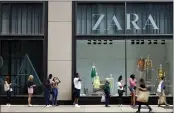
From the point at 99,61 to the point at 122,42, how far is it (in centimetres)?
165

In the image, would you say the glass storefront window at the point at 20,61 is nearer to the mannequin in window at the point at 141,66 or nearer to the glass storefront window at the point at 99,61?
the glass storefront window at the point at 99,61

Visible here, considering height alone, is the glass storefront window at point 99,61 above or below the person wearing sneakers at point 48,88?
above

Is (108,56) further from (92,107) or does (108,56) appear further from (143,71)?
(92,107)

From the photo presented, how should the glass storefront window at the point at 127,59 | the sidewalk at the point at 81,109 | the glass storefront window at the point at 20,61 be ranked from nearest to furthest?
the sidewalk at the point at 81,109 < the glass storefront window at the point at 20,61 < the glass storefront window at the point at 127,59

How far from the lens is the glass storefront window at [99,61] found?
20594 mm

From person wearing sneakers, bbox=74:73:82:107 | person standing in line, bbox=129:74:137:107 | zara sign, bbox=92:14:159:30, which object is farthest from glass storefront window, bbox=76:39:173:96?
person wearing sneakers, bbox=74:73:82:107

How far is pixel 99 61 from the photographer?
21.1 meters

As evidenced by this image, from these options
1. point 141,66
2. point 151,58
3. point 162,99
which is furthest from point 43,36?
point 162,99

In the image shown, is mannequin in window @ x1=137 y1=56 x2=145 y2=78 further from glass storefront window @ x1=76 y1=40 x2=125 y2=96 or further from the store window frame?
the store window frame

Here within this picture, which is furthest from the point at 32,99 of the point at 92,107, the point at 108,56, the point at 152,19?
the point at 152,19

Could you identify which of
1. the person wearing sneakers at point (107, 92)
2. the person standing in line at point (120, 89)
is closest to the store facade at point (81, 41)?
the person standing in line at point (120, 89)

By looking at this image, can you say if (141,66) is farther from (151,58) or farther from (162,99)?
(162,99)

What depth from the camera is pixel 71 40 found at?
66.0 feet

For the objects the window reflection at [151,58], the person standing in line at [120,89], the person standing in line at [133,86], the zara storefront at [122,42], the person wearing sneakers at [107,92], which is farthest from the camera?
the window reflection at [151,58]
